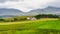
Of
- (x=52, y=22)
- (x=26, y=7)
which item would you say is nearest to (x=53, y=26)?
(x=52, y=22)

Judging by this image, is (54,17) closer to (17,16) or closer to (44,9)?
(44,9)

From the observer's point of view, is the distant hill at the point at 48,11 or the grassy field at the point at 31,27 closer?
the grassy field at the point at 31,27

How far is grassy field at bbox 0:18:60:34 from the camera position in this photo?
5.75 ft

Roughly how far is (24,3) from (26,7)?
0.06 m

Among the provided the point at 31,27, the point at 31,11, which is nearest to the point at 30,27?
the point at 31,27

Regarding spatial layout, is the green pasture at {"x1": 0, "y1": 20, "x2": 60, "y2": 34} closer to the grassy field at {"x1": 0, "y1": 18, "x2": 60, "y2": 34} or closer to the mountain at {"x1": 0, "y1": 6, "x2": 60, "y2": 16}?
the grassy field at {"x1": 0, "y1": 18, "x2": 60, "y2": 34}

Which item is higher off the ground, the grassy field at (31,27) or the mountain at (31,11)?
the mountain at (31,11)

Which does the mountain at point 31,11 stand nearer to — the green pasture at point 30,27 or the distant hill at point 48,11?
the distant hill at point 48,11

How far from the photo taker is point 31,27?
1791mm

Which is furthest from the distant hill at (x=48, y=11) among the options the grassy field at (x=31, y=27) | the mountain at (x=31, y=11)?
the grassy field at (x=31, y=27)

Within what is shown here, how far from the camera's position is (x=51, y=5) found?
189 cm

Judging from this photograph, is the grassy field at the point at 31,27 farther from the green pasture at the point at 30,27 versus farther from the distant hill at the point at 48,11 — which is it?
the distant hill at the point at 48,11

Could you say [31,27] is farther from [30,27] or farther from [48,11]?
[48,11]

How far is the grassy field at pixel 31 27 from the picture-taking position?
1754mm
